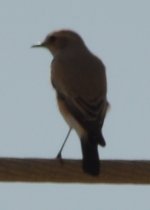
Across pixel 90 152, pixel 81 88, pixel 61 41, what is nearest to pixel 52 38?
pixel 61 41

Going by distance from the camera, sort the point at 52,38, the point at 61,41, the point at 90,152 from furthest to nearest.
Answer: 1. the point at 52,38
2. the point at 61,41
3. the point at 90,152

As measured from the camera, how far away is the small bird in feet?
27.4

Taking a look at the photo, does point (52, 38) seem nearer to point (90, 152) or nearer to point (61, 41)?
point (61, 41)

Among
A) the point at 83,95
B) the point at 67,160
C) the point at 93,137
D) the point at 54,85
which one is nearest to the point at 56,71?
the point at 54,85

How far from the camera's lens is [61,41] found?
11.2 metres

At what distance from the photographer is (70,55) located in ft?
34.9

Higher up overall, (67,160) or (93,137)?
(67,160)

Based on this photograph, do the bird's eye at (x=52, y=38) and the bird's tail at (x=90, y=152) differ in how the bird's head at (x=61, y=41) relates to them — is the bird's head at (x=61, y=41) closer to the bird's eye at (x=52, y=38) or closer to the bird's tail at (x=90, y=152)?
the bird's eye at (x=52, y=38)

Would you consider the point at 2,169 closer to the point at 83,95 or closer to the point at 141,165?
the point at 141,165

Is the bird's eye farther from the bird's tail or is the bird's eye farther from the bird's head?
the bird's tail

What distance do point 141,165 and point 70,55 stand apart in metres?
4.23

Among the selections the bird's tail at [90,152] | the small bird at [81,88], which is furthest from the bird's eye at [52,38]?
the bird's tail at [90,152]

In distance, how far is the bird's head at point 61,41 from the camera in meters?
11.1

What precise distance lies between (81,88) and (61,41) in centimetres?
205
